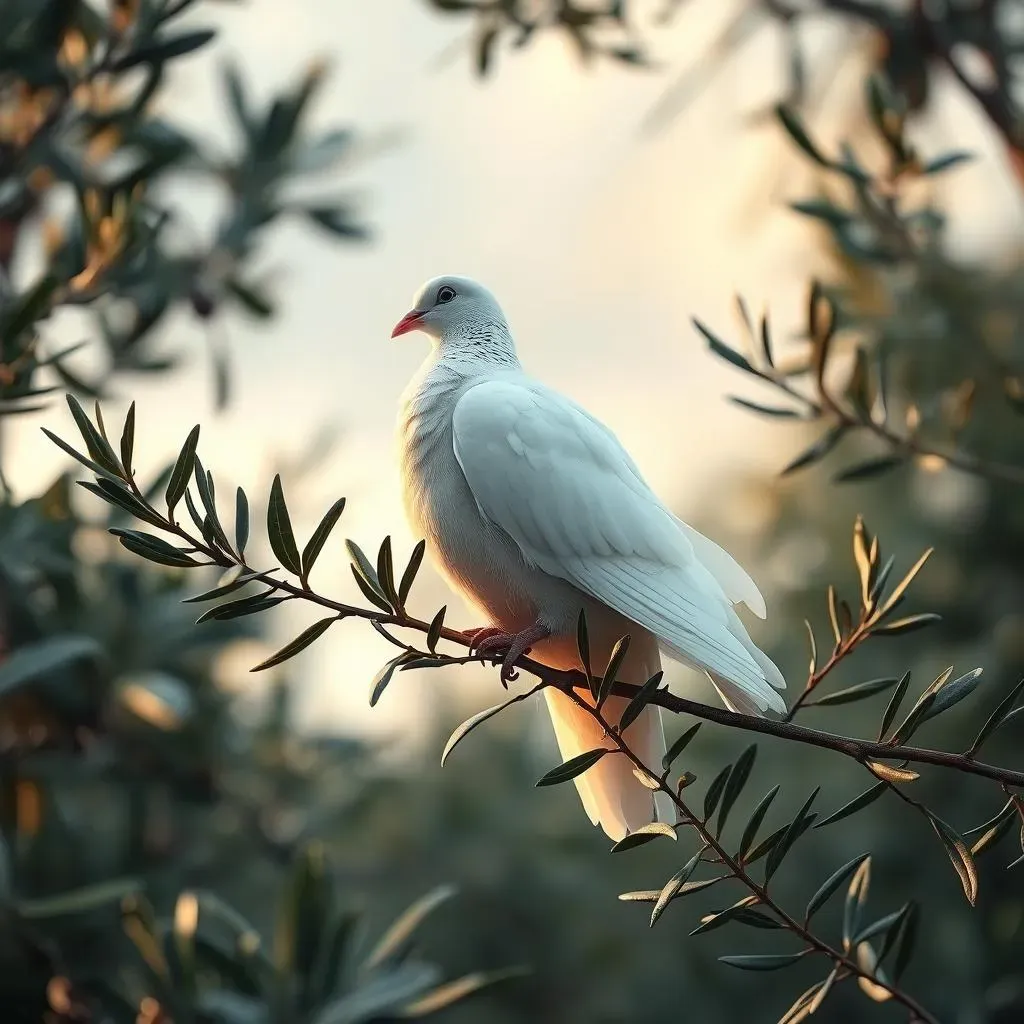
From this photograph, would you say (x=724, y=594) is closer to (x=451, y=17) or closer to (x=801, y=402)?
(x=801, y=402)

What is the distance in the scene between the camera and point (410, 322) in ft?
7.66

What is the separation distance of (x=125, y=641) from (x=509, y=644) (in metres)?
1.46

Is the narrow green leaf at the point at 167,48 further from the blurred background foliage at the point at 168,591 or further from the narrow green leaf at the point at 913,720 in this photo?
the narrow green leaf at the point at 913,720

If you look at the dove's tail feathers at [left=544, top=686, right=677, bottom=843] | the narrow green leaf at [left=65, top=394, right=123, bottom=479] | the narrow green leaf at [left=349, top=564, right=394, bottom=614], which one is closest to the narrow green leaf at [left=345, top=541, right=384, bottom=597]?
the narrow green leaf at [left=349, top=564, right=394, bottom=614]

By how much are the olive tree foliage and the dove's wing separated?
56cm

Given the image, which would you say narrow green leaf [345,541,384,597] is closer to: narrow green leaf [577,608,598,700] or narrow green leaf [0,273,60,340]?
narrow green leaf [577,608,598,700]

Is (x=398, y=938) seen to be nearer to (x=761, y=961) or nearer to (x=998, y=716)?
(x=761, y=961)

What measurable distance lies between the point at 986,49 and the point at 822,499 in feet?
24.6

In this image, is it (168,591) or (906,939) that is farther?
(168,591)

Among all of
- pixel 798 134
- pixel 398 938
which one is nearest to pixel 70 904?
pixel 398 938

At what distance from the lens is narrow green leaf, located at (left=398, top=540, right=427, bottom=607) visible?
1.22m

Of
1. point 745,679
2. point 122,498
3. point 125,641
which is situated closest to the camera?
point 122,498

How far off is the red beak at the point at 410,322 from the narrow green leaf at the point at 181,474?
1.16 m

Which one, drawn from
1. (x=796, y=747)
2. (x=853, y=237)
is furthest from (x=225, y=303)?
(x=796, y=747)
